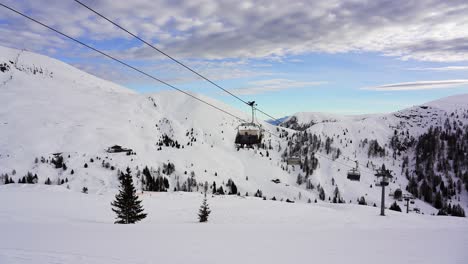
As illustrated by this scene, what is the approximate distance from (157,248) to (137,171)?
613ft

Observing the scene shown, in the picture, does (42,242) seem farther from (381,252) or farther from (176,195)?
(176,195)

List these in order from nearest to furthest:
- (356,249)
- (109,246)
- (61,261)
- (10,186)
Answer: (61,261)
(109,246)
(356,249)
(10,186)

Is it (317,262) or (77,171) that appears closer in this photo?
(317,262)

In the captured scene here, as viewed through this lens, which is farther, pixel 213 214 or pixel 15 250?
pixel 213 214

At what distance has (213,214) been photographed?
65.8m

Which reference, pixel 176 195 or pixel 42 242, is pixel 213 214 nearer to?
pixel 176 195

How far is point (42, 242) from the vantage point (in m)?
18.2

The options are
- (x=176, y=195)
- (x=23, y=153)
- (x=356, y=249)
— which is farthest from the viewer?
(x=23, y=153)

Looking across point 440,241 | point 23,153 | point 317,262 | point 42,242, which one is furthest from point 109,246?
point 23,153

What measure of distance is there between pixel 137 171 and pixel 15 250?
187432mm

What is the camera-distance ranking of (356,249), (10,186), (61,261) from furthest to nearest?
1. (10,186)
2. (356,249)
3. (61,261)

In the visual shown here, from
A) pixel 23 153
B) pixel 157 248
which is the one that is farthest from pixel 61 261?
pixel 23 153

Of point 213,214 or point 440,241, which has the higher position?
point 440,241

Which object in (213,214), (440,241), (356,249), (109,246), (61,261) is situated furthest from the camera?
(213,214)
